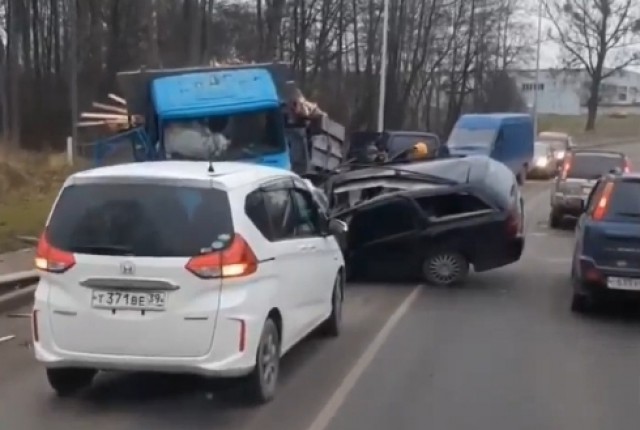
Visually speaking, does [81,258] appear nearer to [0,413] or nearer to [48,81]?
[0,413]

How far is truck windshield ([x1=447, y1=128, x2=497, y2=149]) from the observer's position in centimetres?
3869

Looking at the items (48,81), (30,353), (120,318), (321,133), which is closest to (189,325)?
(120,318)

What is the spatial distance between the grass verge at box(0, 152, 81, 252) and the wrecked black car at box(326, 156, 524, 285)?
5.31 meters

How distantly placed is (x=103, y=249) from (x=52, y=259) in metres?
0.40

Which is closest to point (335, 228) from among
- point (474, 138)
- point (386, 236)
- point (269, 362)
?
point (269, 362)

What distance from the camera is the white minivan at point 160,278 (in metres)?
8.27

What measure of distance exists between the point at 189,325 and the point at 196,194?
36.8 inches

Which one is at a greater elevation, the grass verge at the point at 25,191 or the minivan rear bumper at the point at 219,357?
the minivan rear bumper at the point at 219,357

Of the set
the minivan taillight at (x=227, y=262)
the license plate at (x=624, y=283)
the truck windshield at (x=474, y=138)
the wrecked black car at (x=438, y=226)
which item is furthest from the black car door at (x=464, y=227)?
the truck windshield at (x=474, y=138)

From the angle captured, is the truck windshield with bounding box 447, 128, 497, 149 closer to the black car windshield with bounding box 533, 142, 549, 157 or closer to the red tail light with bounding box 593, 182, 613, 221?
the black car windshield with bounding box 533, 142, 549, 157

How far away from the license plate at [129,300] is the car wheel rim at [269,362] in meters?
0.84

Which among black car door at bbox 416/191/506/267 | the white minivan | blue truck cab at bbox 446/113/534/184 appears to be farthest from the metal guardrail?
blue truck cab at bbox 446/113/534/184

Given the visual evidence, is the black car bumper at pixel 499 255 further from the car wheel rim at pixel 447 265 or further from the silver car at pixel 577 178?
the silver car at pixel 577 178

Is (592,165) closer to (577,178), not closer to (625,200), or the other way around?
(577,178)
